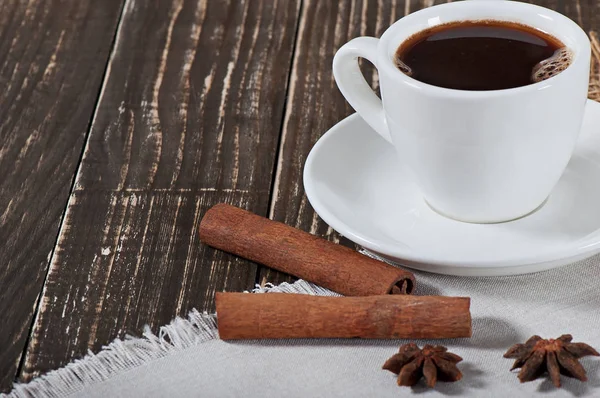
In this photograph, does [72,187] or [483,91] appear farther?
[72,187]

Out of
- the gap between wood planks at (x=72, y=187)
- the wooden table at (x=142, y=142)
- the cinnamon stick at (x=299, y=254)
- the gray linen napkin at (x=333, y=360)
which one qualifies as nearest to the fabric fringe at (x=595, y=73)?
the wooden table at (x=142, y=142)

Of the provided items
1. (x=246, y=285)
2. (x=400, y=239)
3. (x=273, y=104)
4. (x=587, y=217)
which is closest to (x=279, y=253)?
(x=246, y=285)

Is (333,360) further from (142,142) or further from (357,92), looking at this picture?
(142,142)

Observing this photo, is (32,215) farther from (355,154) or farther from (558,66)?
(558,66)

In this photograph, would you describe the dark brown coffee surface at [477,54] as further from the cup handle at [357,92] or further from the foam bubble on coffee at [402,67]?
the cup handle at [357,92]

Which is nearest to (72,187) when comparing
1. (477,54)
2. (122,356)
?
(122,356)

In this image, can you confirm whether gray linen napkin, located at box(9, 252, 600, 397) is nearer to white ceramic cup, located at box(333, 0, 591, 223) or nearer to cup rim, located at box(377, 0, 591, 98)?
white ceramic cup, located at box(333, 0, 591, 223)
